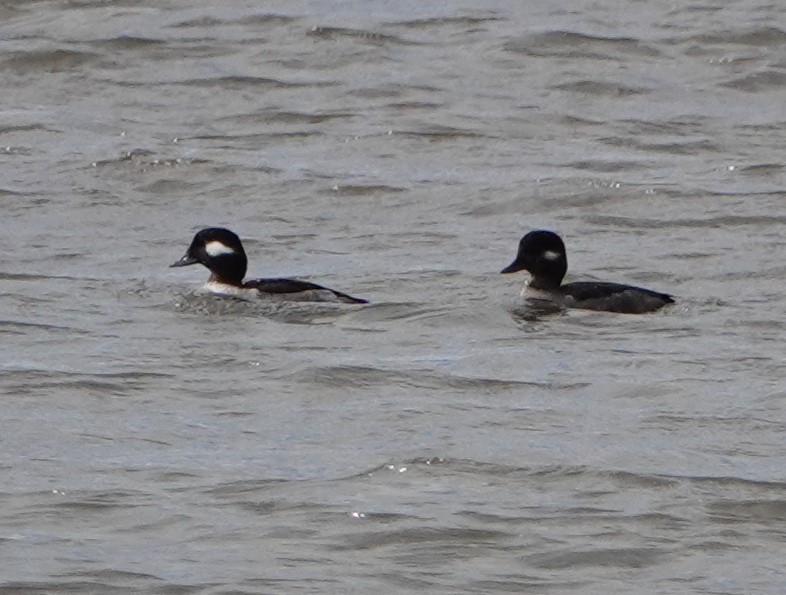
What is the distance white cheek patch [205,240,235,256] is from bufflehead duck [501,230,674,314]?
1598 millimetres

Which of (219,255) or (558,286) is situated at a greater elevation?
(219,255)

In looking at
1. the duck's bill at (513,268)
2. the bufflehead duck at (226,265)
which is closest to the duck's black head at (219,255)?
the bufflehead duck at (226,265)

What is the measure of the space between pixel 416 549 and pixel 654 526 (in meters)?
0.90

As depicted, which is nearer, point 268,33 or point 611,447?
point 611,447

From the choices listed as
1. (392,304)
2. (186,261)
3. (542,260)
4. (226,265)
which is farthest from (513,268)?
(186,261)

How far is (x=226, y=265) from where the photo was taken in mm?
13516

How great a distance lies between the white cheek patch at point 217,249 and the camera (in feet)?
44.1

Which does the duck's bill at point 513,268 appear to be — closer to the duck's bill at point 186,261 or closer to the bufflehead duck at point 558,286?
the bufflehead duck at point 558,286

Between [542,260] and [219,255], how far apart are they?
6.08 feet

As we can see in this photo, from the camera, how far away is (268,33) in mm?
21766

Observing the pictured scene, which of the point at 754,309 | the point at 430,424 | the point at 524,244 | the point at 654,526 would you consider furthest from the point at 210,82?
the point at 654,526

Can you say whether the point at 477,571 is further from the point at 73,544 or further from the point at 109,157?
the point at 109,157

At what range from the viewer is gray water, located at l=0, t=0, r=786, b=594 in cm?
827

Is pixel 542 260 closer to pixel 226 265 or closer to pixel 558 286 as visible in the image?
pixel 558 286
